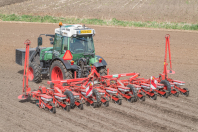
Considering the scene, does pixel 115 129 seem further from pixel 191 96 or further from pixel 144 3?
pixel 144 3

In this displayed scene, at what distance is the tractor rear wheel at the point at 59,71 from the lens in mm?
8484

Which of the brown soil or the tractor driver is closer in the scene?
the tractor driver

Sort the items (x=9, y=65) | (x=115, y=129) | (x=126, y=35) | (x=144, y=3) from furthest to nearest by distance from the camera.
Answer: (x=144, y=3), (x=126, y=35), (x=9, y=65), (x=115, y=129)

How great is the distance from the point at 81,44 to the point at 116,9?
92.6 ft

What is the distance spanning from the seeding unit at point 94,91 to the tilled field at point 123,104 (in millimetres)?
218

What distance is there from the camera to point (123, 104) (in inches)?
315

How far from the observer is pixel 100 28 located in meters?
23.0

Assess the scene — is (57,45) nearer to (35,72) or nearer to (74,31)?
(74,31)

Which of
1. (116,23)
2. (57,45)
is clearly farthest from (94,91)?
(116,23)

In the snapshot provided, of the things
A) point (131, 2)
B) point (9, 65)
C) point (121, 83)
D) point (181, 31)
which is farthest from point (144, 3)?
point (121, 83)

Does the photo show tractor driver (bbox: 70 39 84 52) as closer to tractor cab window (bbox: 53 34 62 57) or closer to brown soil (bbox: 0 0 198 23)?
tractor cab window (bbox: 53 34 62 57)

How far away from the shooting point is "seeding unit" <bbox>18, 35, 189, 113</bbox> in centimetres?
740

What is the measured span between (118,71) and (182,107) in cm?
485

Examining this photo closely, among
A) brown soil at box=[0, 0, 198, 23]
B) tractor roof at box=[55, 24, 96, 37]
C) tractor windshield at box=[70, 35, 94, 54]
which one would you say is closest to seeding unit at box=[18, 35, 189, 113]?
tractor windshield at box=[70, 35, 94, 54]
